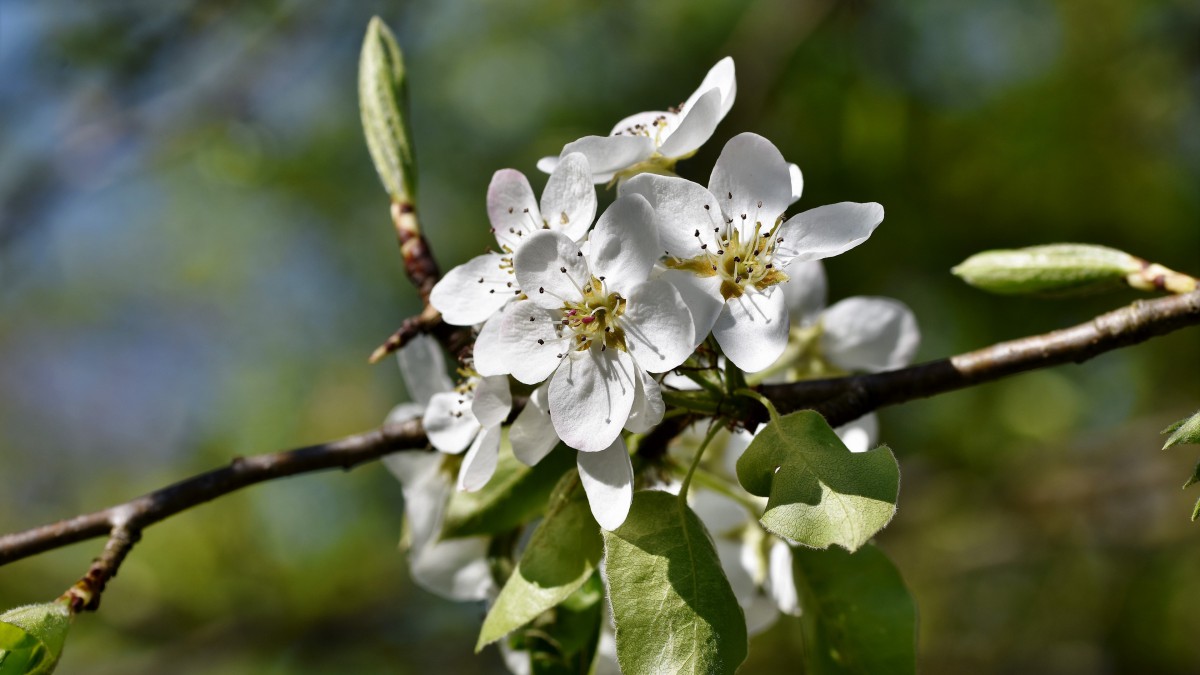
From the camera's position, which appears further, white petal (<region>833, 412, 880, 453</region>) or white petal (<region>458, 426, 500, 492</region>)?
white petal (<region>833, 412, 880, 453</region>)

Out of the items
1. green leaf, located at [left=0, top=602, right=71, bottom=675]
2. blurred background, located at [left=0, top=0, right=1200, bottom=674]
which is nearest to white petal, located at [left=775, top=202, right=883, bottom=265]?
green leaf, located at [left=0, top=602, right=71, bottom=675]

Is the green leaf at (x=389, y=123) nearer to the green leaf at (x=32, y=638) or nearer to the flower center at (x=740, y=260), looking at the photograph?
the flower center at (x=740, y=260)

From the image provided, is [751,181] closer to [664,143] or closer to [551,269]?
[664,143]

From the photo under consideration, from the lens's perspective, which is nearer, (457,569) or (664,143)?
(664,143)

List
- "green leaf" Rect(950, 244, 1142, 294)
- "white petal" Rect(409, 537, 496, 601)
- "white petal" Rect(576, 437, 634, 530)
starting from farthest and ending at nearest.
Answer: "white petal" Rect(409, 537, 496, 601) → "green leaf" Rect(950, 244, 1142, 294) → "white petal" Rect(576, 437, 634, 530)

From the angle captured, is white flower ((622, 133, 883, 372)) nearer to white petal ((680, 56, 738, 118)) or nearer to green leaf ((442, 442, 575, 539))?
white petal ((680, 56, 738, 118))

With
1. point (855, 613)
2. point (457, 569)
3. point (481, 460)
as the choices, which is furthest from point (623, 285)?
point (457, 569)

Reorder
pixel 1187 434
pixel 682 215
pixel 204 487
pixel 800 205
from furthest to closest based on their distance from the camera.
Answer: pixel 800 205 → pixel 204 487 → pixel 682 215 → pixel 1187 434
